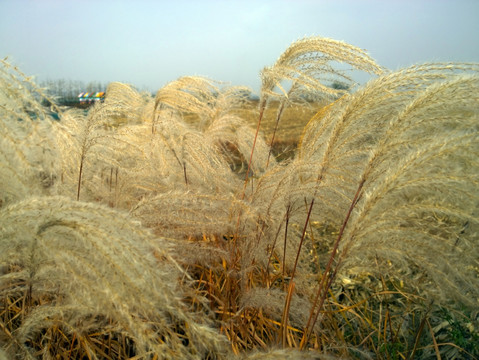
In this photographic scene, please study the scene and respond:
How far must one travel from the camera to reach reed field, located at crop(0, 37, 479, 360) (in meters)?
0.84

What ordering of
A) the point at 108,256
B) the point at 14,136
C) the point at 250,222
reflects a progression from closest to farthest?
1. the point at 108,256
2. the point at 14,136
3. the point at 250,222

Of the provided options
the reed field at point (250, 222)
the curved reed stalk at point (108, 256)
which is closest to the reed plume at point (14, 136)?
the reed field at point (250, 222)

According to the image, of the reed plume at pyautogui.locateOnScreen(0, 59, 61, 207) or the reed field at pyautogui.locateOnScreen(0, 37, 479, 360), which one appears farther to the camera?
the reed plume at pyautogui.locateOnScreen(0, 59, 61, 207)

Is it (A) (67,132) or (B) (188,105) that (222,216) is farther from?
(B) (188,105)

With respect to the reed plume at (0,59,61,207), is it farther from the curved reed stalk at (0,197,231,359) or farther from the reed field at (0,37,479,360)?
the curved reed stalk at (0,197,231,359)

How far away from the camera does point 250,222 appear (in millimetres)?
1948

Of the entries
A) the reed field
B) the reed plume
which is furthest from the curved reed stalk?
the reed plume

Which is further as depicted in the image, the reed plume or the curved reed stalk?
the reed plume

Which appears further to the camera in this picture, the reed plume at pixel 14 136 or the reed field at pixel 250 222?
the reed plume at pixel 14 136

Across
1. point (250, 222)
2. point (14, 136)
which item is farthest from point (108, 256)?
point (250, 222)

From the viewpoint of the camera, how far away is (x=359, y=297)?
2.61 metres

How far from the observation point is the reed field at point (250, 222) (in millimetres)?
843

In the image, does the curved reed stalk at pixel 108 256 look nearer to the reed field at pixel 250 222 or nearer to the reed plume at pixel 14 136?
the reed field at pixel 250 222

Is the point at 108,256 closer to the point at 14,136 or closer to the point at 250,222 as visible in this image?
the point at 14,136
